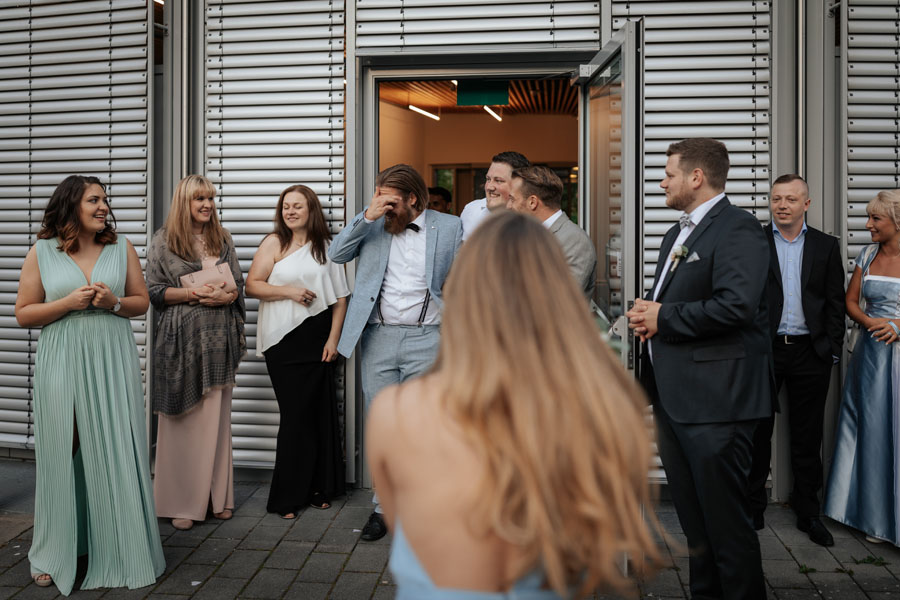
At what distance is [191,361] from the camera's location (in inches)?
206

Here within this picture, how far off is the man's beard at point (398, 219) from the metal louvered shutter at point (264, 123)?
1.06m

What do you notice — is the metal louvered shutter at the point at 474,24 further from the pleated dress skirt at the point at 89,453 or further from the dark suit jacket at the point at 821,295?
the pleated dress skirt at the point at 89,453

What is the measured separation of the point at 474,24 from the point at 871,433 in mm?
3806

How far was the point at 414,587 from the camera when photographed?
1.58 m

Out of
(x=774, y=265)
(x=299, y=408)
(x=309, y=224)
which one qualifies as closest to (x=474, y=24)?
(x=309, y=224)

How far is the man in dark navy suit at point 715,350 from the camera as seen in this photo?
3543 mm

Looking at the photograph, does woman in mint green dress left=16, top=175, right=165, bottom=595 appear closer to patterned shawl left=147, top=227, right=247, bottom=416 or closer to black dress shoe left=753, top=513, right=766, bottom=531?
patterned shawl left=147, top=227, right=247, bottom=416

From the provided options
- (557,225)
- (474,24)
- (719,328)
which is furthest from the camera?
(474,24)

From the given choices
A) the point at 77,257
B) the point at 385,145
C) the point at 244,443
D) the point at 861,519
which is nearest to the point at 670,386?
the point at 861,519

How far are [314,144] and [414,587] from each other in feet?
16.1

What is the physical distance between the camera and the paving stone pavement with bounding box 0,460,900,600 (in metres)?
4.18

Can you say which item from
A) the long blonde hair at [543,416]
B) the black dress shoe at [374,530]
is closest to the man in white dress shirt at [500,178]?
the black dress shoe at [374,530]

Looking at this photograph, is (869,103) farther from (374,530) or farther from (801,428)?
(374,530)

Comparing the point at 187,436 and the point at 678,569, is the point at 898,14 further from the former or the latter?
the point at 187,436
